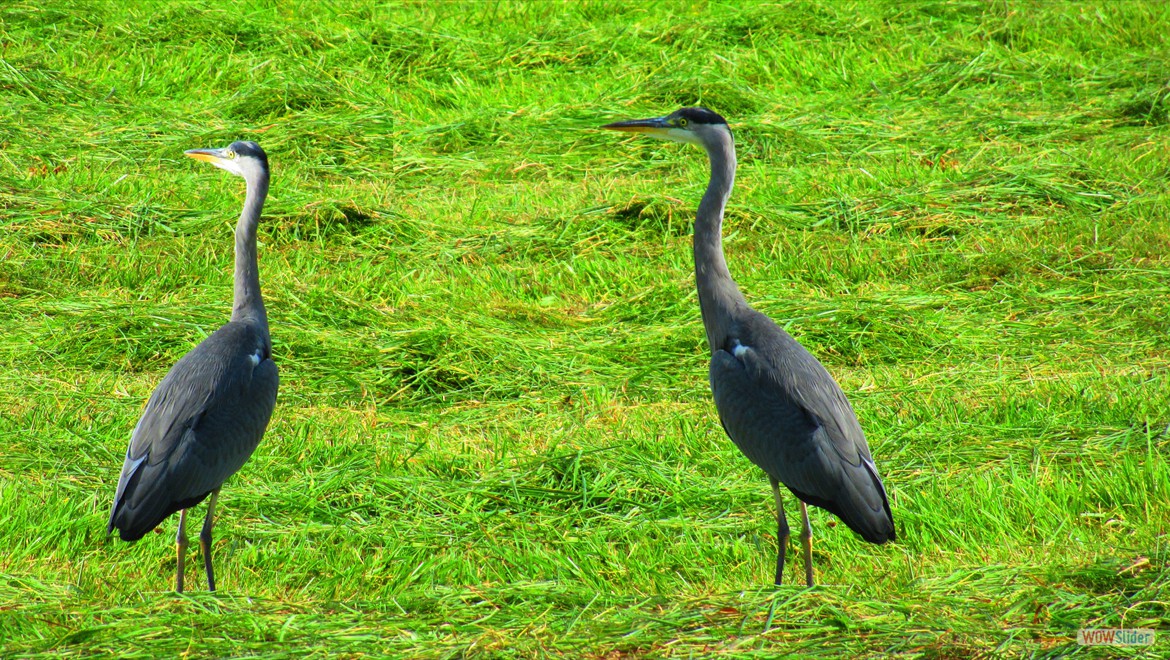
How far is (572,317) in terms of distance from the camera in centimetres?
673

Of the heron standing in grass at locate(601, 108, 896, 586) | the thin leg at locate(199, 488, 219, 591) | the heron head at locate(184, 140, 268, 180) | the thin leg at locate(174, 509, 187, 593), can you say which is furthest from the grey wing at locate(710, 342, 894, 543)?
the heron head at locate(184, 140, 268, 180)

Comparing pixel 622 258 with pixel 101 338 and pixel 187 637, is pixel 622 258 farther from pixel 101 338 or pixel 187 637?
pixel 187 637

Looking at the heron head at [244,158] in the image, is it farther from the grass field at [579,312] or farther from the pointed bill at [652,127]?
the pointed bill at [652,127]

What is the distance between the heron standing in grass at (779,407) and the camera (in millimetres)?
4219

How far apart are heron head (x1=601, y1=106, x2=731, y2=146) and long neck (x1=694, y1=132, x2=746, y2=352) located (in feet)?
0.24

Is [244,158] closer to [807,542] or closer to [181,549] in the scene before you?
[181,549]

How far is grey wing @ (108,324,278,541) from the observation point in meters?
4.13

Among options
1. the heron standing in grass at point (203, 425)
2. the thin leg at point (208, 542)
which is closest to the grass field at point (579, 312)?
the thin leg at point (208, 542)

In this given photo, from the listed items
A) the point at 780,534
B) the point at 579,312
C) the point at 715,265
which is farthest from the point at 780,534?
the point at 579,312

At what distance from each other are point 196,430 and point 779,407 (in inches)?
84.8

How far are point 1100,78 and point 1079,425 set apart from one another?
623 centimetres

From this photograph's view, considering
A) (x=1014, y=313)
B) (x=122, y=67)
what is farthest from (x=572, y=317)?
(x=122, y=67)

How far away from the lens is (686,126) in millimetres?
5434

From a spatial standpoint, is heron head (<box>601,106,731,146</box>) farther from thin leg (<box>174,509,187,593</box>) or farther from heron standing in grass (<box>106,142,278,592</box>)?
thin leg (<box>174,509,187,593</box>)
